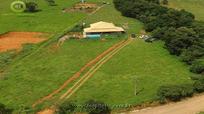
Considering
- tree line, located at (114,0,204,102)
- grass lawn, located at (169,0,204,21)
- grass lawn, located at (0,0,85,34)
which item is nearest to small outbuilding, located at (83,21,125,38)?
tree line, located at (114,0,204,102)

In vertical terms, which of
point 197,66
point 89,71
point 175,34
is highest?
point 175,34

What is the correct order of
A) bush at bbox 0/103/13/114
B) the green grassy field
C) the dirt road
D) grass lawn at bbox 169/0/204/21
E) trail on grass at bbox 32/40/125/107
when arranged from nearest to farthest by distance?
1. bush at bbox 0/103/13/114
2. the dirt road
3. trail on grass at bbox 32/40/125/107
4. the green grassy field
5. grass lawn at bbox 169/0/204/21

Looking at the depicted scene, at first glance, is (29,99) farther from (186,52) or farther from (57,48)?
(186,52)

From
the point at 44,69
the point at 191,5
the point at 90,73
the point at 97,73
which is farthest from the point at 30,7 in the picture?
the point at 97,73

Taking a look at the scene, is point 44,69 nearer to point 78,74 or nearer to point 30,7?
point 78,74

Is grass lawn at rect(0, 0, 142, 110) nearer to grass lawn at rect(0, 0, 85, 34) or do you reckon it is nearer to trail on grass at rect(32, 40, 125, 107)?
trail on grass at rect(32, 40, 125, 107)

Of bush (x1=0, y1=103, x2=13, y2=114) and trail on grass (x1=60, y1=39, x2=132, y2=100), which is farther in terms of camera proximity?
trail on grass (x1=60, y1=39, x2=132, y2=100)

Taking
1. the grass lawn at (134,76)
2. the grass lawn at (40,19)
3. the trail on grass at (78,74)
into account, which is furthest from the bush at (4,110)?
the grass lawn at (40,19)
